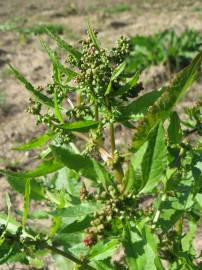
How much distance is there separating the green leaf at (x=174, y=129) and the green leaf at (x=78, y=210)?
35cm

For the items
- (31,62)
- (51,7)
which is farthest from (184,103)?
(51,7)

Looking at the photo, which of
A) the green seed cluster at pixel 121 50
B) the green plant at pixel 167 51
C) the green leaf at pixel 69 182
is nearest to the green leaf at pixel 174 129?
the green seed cluster at pixel 121 50

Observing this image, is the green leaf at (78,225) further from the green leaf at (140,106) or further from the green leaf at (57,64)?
the green leaf at (57,64)

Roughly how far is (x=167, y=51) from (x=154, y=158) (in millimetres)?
5398

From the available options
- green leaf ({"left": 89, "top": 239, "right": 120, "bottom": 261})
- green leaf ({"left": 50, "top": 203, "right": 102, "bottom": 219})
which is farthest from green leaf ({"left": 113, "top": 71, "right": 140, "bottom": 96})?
green leaf ({"left": 89, "top": 239, "right": 120, "bottom": 261})

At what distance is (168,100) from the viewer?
164cm

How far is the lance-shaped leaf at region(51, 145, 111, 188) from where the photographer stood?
5.37 feet

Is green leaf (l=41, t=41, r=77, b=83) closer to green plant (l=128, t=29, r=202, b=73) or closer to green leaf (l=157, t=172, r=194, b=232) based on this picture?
green leaf (l=157, t=172, r=194, b=232)

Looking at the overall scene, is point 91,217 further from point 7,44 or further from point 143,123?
point 7,44

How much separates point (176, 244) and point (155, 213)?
0.49 meters

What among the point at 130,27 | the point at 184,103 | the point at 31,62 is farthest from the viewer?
the point at 130,27

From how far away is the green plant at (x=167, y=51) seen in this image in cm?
687

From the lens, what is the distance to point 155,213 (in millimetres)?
2074

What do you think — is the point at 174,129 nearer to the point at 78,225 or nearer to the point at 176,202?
the point at 176,202
